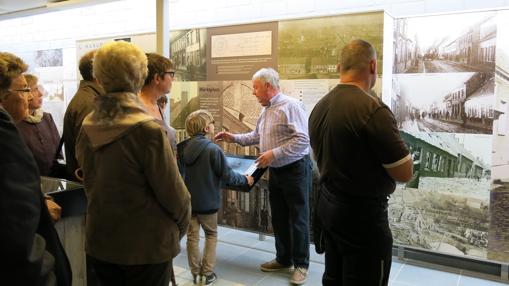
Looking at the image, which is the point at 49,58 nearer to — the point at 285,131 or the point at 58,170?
the point at 58,170

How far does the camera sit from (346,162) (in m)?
2.05

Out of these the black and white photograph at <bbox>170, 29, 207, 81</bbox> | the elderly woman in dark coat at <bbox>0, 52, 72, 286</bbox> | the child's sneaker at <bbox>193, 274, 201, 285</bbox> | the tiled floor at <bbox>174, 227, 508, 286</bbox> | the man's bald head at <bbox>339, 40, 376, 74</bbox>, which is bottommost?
the tiled floor at <bbox>174, 227, 508, 286</bbox>

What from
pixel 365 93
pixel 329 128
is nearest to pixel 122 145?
pixel 329 128

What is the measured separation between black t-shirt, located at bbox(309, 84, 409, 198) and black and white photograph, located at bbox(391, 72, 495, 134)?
1.72 m

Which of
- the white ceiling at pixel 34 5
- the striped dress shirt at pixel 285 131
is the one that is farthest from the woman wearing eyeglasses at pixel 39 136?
the striped dress shirt at pixel 285 131

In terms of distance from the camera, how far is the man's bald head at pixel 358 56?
2.10m

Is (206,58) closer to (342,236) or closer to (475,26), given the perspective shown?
(475,26)

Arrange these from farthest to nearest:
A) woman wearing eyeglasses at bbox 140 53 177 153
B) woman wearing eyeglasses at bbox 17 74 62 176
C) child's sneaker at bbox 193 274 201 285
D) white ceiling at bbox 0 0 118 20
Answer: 1. white ceiling at bbox 0 0 118 20
2. child's sneaker at bbox 193 274 201 285
3. woman wearing eyeglasses at bbox 17 74 62 176
4. woman wearing eyeglasses at bbox 140 53 177 153

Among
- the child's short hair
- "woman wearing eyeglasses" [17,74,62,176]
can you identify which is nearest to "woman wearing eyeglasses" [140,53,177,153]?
the child's short hair

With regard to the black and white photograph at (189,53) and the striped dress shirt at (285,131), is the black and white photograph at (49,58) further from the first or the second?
the striped dress shirt at (285,131)

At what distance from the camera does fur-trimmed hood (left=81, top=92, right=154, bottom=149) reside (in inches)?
65.2

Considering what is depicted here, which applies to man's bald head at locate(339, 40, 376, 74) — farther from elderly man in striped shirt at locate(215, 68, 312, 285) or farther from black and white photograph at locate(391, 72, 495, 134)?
black and white photograph at locate(391, 72, 495, 134)

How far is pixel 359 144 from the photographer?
2002 millimetres

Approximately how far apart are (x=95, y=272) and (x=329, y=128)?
1251 millimetres
